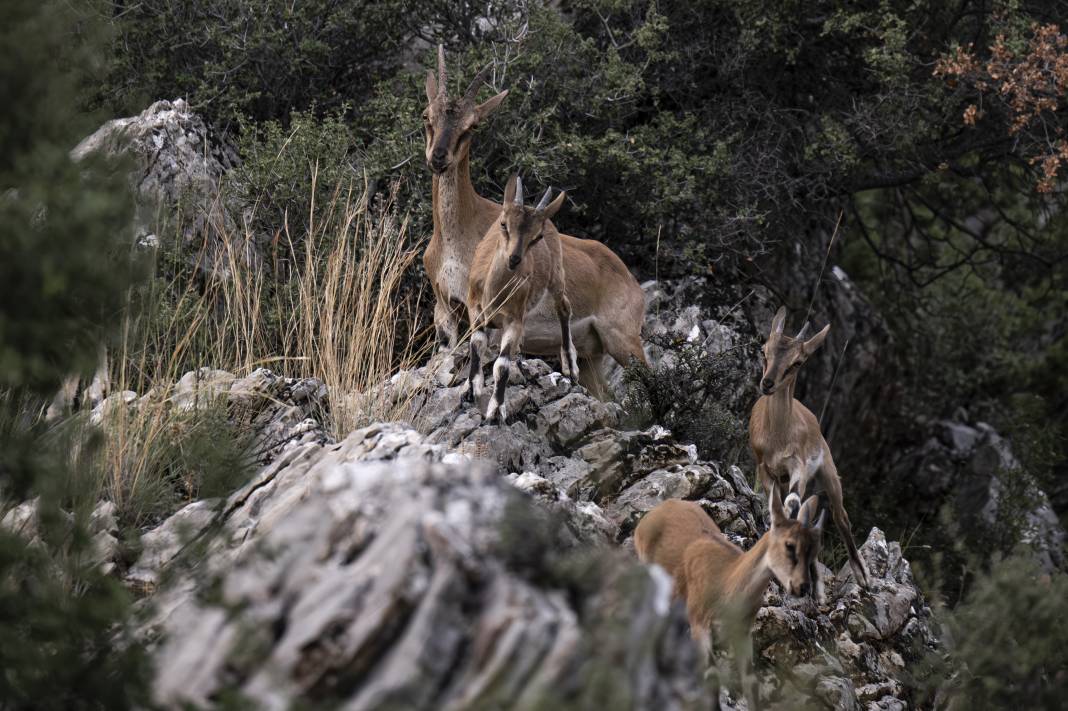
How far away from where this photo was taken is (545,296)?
10266 millimetres

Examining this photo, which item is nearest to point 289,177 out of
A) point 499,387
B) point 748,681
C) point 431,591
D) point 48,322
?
point 499,387

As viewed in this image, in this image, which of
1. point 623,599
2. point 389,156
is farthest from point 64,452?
point 389,156

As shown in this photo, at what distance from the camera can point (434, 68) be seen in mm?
12875

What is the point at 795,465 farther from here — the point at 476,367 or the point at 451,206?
the point at 451,206

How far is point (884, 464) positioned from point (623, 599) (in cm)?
1322

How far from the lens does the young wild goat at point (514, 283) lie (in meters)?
9.30

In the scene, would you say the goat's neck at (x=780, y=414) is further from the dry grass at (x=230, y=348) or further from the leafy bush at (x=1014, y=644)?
the leafy bush at (x=1014, y=644)

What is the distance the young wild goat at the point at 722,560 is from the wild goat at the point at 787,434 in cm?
223

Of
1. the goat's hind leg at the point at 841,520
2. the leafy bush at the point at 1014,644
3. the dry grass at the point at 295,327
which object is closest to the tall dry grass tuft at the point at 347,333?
the dry grass at the point at 295,327

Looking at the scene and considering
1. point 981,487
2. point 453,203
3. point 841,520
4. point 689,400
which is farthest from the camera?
point 981,487

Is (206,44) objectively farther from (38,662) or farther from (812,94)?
(38,662)

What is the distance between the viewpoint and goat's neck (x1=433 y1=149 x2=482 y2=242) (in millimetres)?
10750

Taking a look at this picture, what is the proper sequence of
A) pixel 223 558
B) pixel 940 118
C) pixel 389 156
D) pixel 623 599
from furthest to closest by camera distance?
pixel 940 118 < pixel 389 156 < pixel 223 558 < pixel 623 599

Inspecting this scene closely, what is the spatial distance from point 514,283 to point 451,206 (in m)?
1.45
